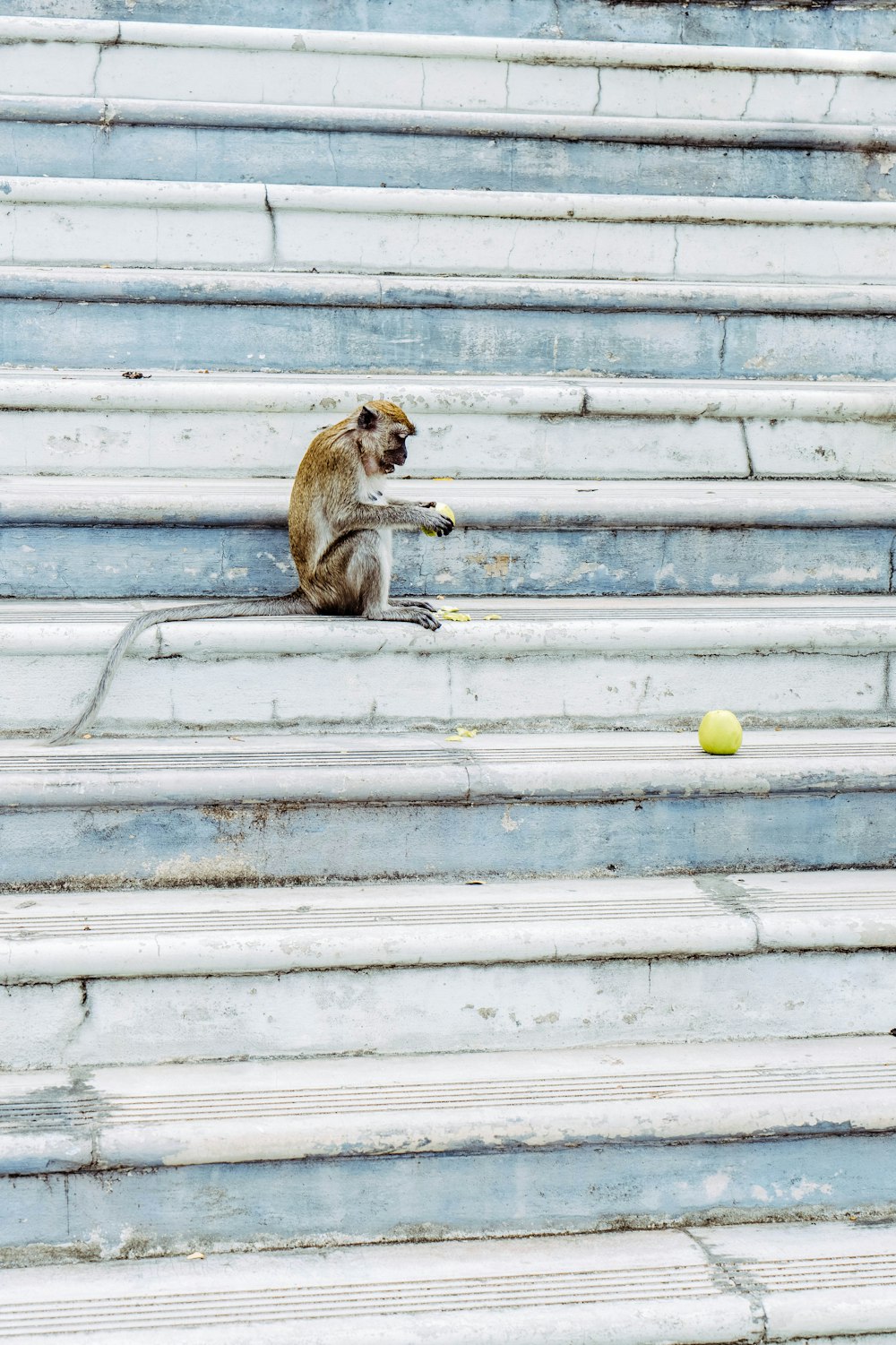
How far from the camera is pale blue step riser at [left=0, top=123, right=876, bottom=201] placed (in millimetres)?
4832

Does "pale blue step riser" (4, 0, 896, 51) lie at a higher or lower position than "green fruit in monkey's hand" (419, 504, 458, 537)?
higher

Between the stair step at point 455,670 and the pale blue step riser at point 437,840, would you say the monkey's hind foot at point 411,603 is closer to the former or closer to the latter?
the stair step at point 455,670

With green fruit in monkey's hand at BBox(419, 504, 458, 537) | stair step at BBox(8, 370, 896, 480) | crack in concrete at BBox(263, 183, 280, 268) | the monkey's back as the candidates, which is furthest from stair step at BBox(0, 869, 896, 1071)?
crack in concrete at BBox(263, 183, 280, 268)

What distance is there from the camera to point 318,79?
17.3 ft

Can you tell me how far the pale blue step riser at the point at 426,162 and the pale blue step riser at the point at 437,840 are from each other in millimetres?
3064

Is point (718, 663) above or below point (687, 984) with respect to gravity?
above

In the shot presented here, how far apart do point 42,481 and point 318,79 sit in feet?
8.01

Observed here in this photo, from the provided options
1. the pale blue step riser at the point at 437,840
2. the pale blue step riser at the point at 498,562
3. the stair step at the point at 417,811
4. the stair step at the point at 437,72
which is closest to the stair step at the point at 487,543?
the pale blue step riser at the point at 498,562

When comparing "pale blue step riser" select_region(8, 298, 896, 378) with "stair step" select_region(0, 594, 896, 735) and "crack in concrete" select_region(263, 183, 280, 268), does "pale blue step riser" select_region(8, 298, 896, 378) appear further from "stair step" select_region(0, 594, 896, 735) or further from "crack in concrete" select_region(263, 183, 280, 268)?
"stair step" select_region(0, 594, 896, 735)

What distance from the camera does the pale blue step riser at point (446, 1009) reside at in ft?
8.28

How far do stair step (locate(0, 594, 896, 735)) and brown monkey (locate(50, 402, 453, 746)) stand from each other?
4.6 inches

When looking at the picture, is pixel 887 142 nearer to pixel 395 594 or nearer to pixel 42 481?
pixel 395 594

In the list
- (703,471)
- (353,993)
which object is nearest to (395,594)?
(703,471)

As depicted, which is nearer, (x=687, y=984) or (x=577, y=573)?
(x=687, y=984)
